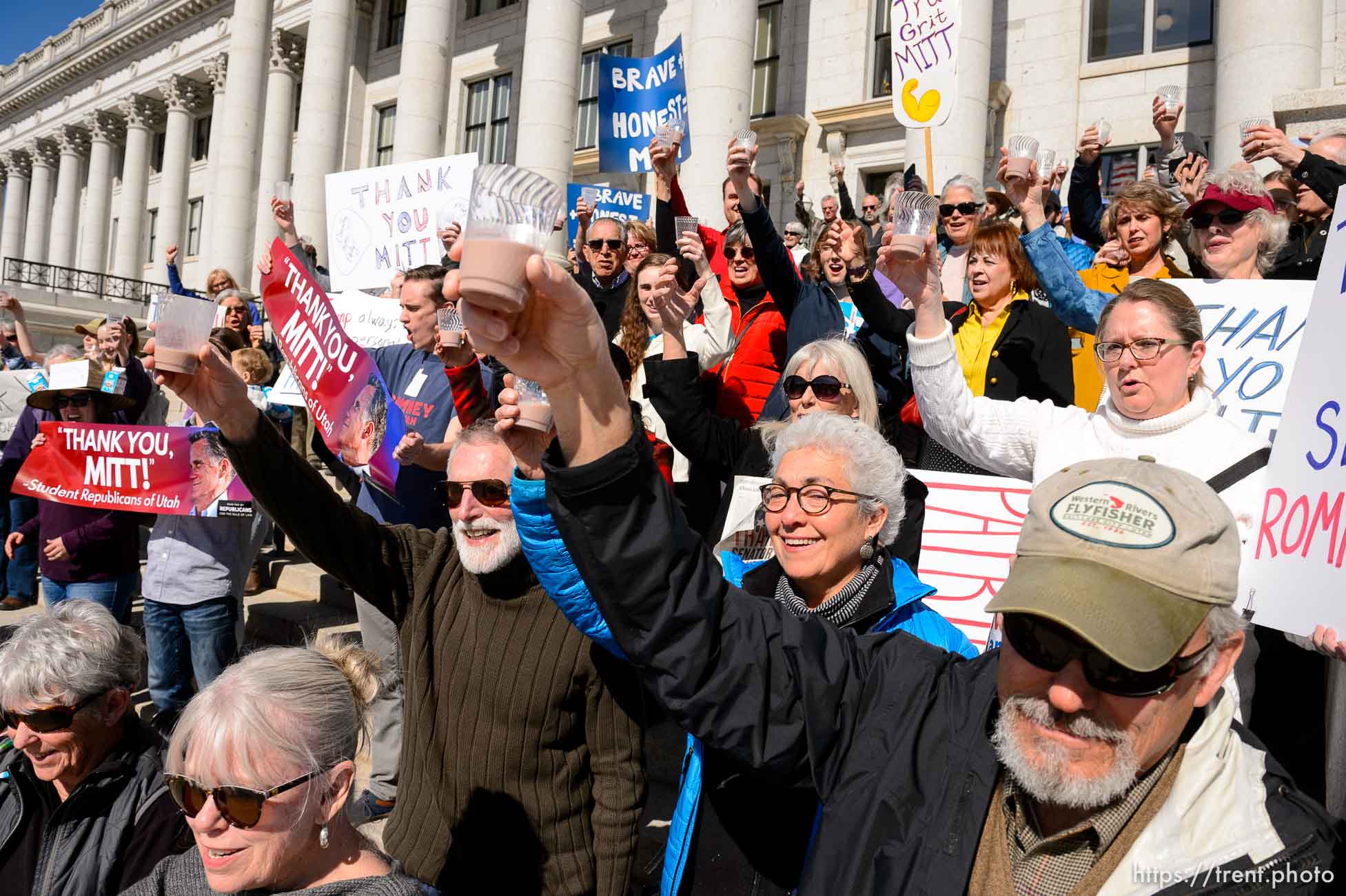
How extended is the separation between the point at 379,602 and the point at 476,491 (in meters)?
0.46

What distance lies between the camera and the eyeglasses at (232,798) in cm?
200

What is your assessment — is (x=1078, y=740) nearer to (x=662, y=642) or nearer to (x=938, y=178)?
(x=662, y=642)

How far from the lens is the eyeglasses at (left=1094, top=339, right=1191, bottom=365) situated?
2.76m

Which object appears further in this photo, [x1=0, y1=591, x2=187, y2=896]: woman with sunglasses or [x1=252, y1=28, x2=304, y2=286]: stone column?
[x1=252, y1=28, x2=304, y2=286]: stone column

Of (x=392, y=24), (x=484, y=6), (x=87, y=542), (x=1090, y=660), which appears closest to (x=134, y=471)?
(x=87, y=542)

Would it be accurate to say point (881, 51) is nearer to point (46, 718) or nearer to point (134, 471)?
point (134, 471)

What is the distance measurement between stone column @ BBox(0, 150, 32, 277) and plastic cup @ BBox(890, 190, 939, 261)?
5938 cm

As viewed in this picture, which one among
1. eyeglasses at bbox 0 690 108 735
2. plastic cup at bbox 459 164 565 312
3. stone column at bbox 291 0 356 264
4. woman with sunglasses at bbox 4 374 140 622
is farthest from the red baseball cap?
stone column at bbox 291 0 356 264

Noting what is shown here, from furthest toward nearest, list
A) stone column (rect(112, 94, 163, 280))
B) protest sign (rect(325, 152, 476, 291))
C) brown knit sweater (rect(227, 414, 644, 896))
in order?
1. stone column (rect(112, 94, 163, 280))
2. protest sign (rect(325, 152, 476, 291))
3. brown knit sweater (rect(227, 414, 644, 896))

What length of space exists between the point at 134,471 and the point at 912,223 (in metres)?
4.33

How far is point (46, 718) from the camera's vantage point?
271cm

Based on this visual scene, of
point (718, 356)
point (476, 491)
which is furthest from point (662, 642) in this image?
point (718, 356)

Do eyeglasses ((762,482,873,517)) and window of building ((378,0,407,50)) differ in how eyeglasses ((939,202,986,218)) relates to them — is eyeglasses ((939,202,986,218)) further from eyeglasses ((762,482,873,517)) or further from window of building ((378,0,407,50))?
window of building ((378,0,407,50))

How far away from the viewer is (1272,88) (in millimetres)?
10562
